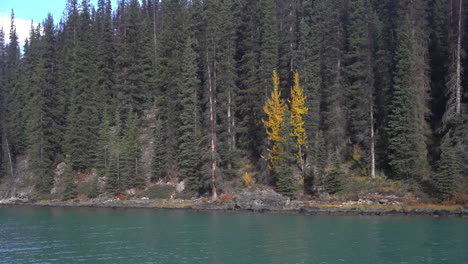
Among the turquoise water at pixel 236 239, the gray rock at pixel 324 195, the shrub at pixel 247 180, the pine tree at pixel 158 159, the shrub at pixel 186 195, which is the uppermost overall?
the pine tree at pixel 158 159

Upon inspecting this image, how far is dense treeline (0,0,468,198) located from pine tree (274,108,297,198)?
0.54 feet

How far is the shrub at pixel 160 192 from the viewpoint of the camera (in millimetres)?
53375

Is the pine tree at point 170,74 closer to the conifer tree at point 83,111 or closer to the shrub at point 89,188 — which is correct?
the shrub at point 89,188

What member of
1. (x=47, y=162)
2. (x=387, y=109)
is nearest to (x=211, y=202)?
(x=387, y=109)

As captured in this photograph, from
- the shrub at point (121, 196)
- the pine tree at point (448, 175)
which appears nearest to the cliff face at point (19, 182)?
the shrub at point (121, 196)

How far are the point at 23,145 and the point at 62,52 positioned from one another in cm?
1912

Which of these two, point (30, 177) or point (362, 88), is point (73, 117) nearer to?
point (30, 177)

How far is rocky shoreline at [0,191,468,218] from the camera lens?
36741mm

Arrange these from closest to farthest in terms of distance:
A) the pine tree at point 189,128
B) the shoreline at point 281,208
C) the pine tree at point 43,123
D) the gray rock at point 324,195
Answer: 1. the shoreline at point 281,208
2. the gray rock at point 324,195
3. the pine tree at point 189,128
4. the pine tree at point 43,123

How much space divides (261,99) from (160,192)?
714 inches

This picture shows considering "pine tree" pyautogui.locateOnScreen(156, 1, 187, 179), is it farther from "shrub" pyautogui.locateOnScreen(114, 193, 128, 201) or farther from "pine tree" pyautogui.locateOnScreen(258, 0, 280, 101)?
"pine tree" pyautogui.locateOnScreen(258, 0, 280, 101)

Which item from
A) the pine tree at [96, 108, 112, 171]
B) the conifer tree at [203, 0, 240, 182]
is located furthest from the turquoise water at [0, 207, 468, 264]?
the pine tree at [96, 108, 112, 171]

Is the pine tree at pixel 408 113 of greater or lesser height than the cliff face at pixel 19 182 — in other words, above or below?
above

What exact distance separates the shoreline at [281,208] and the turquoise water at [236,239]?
72.4 inches
